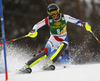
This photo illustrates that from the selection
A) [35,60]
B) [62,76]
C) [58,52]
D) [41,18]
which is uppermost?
[41,18]

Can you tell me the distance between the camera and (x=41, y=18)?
35.0ft

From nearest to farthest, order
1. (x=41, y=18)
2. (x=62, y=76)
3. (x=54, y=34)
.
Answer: (x=62, y=76)
(x=54, y=34)
(x=41, y=18)

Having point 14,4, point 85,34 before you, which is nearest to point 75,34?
point 85,34

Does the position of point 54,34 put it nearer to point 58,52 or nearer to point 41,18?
point 58,52

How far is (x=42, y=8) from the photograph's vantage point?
10.5 m

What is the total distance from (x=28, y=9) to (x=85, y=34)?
3.50m

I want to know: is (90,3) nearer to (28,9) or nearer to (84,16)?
(84,16)

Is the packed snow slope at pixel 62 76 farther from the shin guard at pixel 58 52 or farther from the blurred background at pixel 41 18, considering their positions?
the blurred background at pixel 41 18

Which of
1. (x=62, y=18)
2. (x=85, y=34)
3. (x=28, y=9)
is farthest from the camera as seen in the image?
(x=28, y=9)

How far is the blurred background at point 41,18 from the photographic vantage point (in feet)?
34.1

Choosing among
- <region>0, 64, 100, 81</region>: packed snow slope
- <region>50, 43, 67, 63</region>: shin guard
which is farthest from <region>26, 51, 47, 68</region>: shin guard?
<region>0, 64, 100, 81</region>: packed snow slope

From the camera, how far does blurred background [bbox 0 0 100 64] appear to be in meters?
10.4

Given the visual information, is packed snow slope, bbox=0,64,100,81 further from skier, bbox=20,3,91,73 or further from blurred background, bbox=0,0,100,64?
blurred background, bbox=0,0,100,64

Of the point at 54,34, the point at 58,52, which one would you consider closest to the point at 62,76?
the point at 58,52
